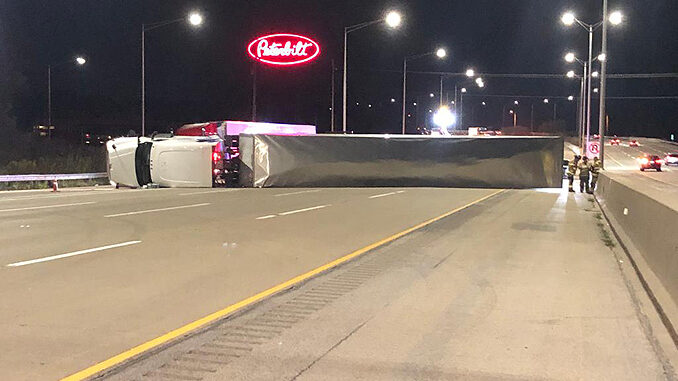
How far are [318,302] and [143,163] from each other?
21613mm

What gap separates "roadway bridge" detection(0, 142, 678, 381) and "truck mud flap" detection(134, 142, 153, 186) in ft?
37.6

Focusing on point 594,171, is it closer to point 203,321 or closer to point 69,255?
→ point 69,255

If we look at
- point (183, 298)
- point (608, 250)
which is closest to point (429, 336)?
point (183, 298)

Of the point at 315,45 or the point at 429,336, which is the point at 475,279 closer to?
the point at 429,336

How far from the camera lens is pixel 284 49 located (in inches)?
1720

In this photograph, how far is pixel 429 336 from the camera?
259 inches

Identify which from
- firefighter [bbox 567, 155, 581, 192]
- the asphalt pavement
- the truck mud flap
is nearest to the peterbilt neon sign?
the truck mud flap

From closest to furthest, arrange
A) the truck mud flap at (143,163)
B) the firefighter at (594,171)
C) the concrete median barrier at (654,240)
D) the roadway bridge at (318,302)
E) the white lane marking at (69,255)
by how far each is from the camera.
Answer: the roadway bridge at (318,302)
the concrete median barrier at (654,240)
the white lane marking at (69,255)
the truck mud flap at (143,163)
the firefighter at (594,171)

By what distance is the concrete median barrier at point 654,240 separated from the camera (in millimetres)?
8211

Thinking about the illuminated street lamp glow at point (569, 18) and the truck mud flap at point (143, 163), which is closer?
the truck mud flap at point (143, 163)

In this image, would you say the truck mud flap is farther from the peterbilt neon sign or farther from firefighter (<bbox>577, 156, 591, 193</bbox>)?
firefighter (<bbox>577, 156, 591, 193</bbox>)

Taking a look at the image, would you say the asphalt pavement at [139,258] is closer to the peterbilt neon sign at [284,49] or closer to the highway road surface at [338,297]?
the highway road surface at [338,297]

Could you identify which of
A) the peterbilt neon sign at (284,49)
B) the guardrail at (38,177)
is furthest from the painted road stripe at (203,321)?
the peterbilt neon sign at (284,49)

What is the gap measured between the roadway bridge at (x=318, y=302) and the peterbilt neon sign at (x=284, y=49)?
28.5 m
